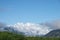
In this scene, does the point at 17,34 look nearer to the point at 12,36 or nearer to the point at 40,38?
the point at 12,36

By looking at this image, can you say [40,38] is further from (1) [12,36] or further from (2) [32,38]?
(1) [12,36]

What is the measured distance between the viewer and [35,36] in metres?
41.4

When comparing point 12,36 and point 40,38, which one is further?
point 40,38

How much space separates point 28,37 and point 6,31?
195 inches

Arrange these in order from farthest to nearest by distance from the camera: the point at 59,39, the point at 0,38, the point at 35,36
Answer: the point at 59,39 < the point at 35,36 < the point at 0,38

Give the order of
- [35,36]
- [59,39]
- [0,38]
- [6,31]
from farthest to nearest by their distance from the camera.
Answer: [59,39]
[35,36]
[6,31]
[0,38]

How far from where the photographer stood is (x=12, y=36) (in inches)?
1469

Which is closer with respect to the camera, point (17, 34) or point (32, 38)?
point (17, 34)

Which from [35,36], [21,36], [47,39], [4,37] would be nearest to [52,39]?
[47,39]

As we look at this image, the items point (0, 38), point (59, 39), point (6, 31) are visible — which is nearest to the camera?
point (0, 38)

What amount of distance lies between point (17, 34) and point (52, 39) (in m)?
9.59

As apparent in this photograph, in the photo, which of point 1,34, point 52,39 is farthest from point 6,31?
point 52,39

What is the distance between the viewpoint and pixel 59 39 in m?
45.6

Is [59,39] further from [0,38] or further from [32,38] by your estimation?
[0,38]
